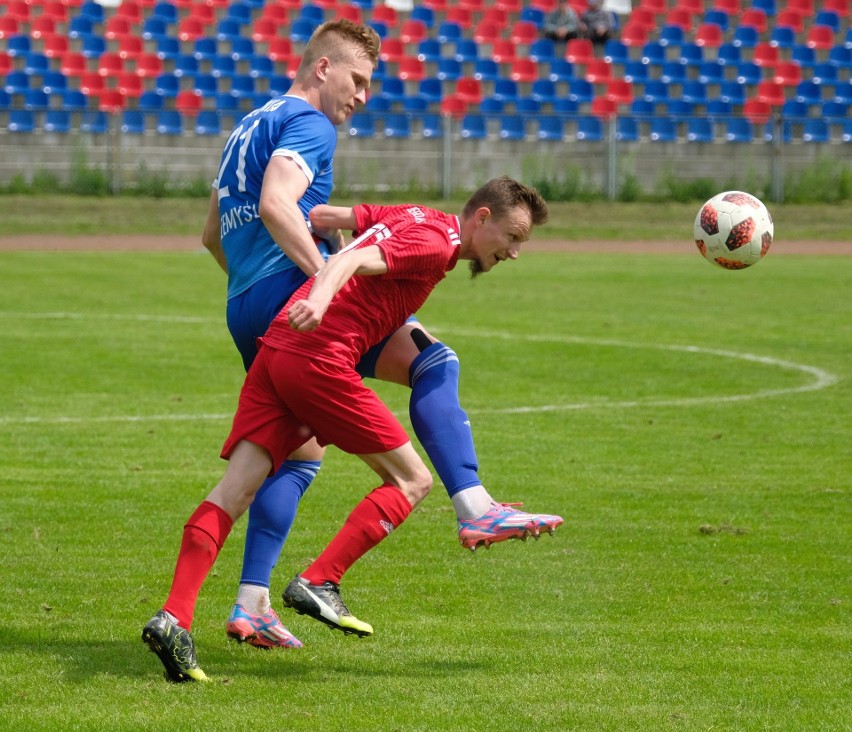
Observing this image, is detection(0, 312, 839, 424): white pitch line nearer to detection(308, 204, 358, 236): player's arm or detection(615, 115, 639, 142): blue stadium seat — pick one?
detection(308, 204, 358, 236): player's arm

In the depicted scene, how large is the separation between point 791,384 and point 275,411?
7.58 m

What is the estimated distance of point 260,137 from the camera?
503cm

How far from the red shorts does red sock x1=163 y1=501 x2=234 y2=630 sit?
0.69 ft

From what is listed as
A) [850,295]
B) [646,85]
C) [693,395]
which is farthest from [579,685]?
[646,85]

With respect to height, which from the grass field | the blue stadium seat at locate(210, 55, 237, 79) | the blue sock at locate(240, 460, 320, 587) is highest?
the blue stadium seat at locate(210, 55, 237, 79)

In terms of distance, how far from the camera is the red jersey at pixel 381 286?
4.66 m

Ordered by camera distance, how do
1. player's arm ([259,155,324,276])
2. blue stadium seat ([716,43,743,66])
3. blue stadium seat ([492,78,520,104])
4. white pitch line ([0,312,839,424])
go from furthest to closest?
1. blue stadium seat ([716,43,743,66])
2. blue stadium seat ([492,78,520,104])
3. white pitch line ([0,312,839,424])
4. player's arm ([259,155,324,276])

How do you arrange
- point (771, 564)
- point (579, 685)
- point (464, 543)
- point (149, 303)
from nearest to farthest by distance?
point (579, 685), point (464, 543), point (771, 564), point (149, 303)

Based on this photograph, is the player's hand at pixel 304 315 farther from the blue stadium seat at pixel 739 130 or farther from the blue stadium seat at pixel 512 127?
the blue stadium seat at pixel 739 130

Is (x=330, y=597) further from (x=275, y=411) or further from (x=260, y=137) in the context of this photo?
(x=260, y=137)

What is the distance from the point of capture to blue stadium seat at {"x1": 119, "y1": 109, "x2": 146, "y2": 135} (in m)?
27.1

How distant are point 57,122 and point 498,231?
927 inches

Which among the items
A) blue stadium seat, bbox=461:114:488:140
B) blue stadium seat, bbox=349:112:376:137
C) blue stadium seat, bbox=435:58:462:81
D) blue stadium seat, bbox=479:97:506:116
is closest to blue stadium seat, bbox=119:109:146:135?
blue stadium seat, bbox=349:112:376:137

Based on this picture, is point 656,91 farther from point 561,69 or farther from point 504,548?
point 504,548
